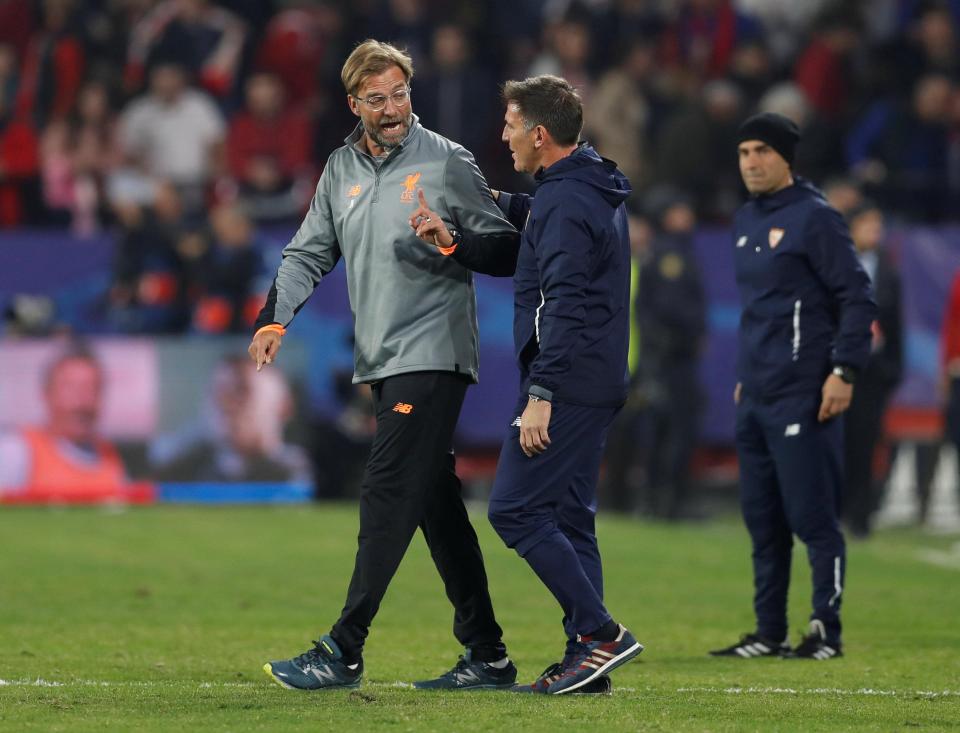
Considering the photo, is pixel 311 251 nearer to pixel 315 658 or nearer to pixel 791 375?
pixel 315 658

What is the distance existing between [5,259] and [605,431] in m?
10.7

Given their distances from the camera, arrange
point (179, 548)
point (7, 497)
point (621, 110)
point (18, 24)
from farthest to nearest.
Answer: point (18, 24)
point (621, 110)
point (7, 497)
point (179, 548)

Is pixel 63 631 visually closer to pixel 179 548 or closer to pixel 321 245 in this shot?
pixel 321 245

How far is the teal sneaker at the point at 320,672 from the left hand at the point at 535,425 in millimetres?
1023

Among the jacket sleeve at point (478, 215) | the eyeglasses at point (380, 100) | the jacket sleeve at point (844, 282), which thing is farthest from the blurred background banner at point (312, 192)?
the eyeglasses at point (380, 100)

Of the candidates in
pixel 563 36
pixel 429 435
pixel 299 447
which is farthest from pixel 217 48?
pixel 429 435

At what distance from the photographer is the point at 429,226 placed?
6.41 m

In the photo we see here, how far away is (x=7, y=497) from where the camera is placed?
15.1 meters

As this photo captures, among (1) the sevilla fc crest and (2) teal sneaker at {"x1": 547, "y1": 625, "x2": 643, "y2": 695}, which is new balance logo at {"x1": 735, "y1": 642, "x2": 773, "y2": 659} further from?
(1) the sevilla fc crest

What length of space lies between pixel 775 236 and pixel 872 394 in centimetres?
614

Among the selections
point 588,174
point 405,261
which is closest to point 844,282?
point 588,174

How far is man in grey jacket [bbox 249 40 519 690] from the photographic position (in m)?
6.56

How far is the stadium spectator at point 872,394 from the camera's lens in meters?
13.5

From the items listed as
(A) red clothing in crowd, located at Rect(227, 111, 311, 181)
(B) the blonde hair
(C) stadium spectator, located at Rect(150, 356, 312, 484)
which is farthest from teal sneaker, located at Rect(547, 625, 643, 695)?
(A) red clothing in crowd, located at Rect(227, 111, 311, 181)
